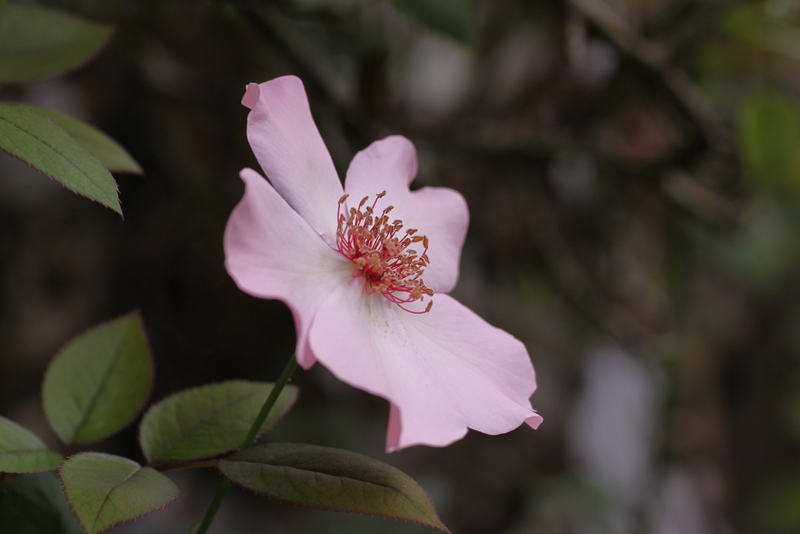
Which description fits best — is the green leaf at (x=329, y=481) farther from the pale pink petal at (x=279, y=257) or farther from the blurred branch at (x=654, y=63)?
the blurred branch at (x=654, y=63)

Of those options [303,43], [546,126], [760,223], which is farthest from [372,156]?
[760,223]

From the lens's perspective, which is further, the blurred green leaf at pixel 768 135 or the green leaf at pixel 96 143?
the blurred green leaf at pixel 768 135

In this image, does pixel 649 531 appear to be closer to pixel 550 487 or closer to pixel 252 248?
pixel 550 487

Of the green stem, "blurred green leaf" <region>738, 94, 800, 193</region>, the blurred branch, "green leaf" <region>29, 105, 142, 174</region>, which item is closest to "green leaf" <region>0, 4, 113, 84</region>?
"green leaf" <region>29, 105, 142, 174</region>

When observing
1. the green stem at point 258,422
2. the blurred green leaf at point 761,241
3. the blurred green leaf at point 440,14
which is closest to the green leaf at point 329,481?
the green stem at point 258,422

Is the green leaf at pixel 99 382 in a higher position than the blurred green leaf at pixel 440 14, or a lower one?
lower
